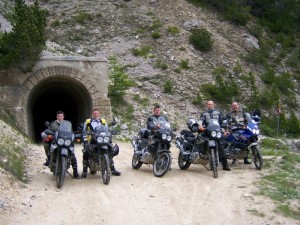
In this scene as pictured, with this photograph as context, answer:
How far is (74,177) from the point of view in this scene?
969cm

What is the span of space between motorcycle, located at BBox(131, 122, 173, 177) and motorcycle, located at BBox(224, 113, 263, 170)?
1.93m

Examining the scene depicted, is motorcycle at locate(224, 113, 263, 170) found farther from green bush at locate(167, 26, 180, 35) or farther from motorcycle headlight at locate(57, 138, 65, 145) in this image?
green bush at locate(167, 26, 180, 35)

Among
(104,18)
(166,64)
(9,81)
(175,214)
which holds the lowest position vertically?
(175,214)

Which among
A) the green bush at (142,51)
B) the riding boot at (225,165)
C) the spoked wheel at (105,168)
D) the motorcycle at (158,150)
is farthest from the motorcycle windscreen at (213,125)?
the green bush at (142,51)

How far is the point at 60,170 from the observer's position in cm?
895

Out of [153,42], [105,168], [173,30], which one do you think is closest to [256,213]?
[105,168]

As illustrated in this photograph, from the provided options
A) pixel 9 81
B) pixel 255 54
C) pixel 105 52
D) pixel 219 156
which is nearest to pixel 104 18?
pixel 105 52

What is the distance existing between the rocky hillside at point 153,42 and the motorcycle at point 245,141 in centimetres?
776

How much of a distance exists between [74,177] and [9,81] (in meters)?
7.86

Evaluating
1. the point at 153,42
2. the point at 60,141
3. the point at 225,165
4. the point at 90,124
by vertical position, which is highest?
the point at 153,42

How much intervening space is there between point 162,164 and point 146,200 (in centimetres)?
206

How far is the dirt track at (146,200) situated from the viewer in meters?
7.00

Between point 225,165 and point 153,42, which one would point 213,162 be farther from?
point 153,42

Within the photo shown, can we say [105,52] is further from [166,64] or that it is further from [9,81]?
[9,81]
